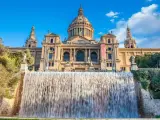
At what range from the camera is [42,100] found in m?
21.7

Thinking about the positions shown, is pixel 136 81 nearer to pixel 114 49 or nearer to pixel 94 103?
pixel 94 103

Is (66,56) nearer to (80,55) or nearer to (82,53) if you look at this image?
(80,55)

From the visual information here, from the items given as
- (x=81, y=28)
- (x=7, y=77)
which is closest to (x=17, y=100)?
(x=7, y=77)

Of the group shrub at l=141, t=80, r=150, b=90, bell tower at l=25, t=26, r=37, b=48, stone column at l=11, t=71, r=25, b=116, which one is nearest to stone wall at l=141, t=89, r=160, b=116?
shrub at l=141, t=80, r=150, b=90

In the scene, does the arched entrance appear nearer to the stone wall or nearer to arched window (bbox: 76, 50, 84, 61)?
arched window (bbox: 76, 50, 84, 61)

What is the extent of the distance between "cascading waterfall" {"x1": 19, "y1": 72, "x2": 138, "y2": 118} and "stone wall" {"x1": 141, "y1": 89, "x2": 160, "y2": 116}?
841 mm

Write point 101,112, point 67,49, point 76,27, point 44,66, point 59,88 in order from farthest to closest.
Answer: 1. point 76,27
2. point 67,49
3. point 44,66
4. point 59,88
5. point 101,112

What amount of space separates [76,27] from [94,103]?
164 feet

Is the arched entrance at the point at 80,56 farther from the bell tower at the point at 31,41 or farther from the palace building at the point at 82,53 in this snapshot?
the bell tower at the point at 31,41

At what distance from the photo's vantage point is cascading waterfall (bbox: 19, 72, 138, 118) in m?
21.1

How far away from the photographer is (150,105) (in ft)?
69.0

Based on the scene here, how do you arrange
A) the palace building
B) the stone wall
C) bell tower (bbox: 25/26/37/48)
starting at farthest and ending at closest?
bell tower (bbox: 25/26/37/48), the palace building, the stone wall

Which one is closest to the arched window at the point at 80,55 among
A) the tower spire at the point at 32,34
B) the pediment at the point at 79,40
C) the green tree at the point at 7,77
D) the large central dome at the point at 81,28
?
the pediment at the point at 79,40

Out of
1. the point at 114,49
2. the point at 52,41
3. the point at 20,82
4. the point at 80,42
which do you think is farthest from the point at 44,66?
the point at 20,82
